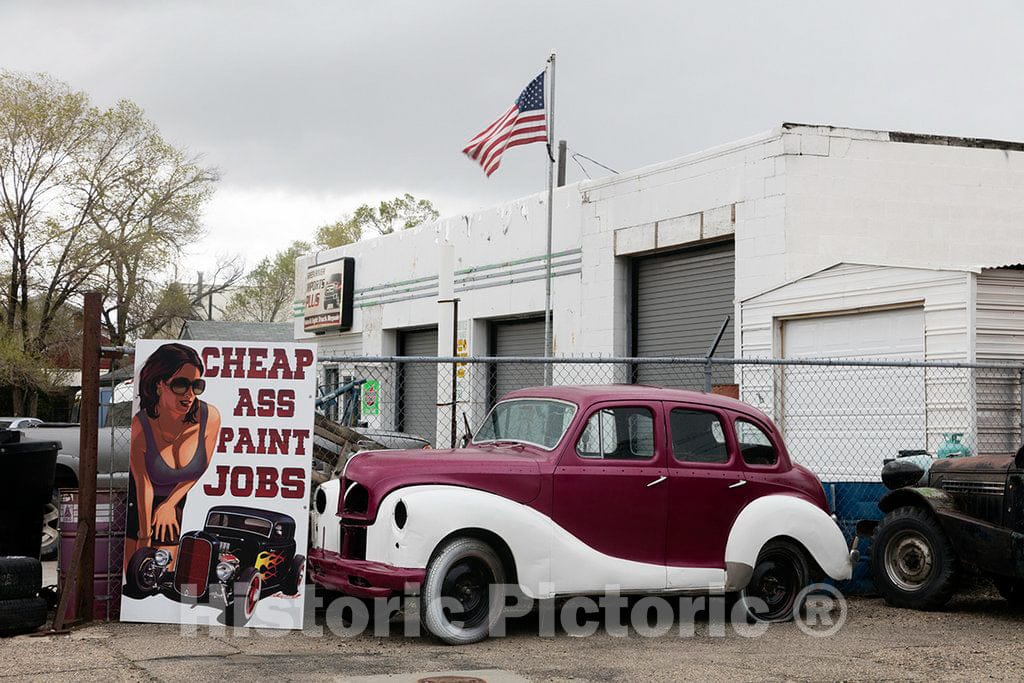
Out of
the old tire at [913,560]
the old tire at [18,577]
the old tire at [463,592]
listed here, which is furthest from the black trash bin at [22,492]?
the old tire at [913,560]

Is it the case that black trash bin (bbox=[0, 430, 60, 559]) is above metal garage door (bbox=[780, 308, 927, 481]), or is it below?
below

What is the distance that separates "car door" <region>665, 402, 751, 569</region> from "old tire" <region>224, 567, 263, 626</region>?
9.75 ft

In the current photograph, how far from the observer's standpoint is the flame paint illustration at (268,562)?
331 inches

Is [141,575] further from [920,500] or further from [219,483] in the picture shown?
[920,500]

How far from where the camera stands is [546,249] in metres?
22.0

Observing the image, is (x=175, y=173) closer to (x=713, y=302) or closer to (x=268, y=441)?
(x=713, y=302)

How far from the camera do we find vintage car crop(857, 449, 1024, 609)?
8.92 m

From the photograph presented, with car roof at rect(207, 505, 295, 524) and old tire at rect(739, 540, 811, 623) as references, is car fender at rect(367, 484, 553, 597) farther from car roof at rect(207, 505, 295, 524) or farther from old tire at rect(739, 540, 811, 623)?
old tire at rect(739, 540, 811, 623)

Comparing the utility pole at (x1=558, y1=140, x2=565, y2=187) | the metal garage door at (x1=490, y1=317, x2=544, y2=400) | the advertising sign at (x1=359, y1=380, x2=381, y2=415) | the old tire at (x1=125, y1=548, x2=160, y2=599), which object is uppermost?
the utility pole at (x1=558, y1=140, x2=565, y2=187)

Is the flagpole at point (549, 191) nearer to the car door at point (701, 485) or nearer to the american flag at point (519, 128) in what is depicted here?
the american flag at point (519, 128)

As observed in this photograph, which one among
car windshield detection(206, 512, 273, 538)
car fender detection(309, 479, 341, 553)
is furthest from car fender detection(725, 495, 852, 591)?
car windshield detection(206, 512, 273, 538)

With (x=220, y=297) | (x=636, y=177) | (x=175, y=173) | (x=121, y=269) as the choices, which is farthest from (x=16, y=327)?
(x=220, y=297)

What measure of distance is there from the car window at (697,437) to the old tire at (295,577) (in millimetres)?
2832

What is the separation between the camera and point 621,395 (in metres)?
8.77
